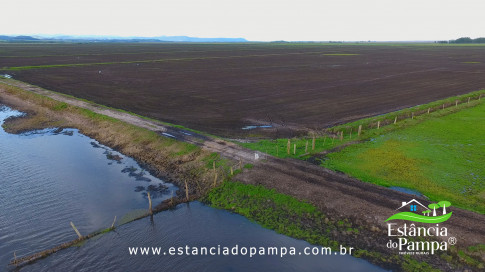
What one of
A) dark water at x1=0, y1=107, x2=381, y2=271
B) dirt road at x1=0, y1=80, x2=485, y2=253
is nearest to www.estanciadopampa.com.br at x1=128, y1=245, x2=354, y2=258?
dark water at x1=0, y1=107, x2=381, y2=271

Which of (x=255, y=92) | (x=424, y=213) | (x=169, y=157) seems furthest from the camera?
(x=255, y=92)

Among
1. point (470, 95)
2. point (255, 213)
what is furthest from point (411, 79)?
point (255, 213)

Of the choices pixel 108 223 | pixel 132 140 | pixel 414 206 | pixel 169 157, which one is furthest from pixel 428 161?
pixel 132 140

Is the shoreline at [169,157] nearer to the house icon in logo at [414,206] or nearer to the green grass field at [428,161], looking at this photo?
the house icon in logo at [414,206]

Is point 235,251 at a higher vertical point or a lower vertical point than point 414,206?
lower

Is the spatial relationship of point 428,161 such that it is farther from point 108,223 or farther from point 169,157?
point 108,223
